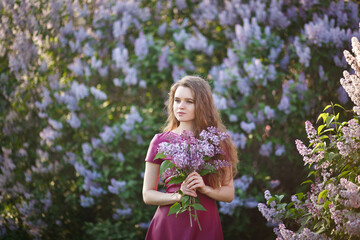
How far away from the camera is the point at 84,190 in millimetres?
4516

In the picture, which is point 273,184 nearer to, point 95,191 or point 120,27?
point 95,191

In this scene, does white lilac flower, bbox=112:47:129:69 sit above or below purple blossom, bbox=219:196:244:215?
above

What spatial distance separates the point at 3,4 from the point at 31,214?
94.6 inches

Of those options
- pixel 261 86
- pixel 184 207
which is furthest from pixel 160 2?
pixel 184 207

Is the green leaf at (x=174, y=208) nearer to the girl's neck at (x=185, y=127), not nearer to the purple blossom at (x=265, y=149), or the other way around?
the girl's neck at (x=185, y=127)

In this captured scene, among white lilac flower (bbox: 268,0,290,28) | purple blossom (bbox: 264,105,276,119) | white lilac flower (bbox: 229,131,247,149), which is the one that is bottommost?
white lilac flower (bbox: 229,131,247,149)

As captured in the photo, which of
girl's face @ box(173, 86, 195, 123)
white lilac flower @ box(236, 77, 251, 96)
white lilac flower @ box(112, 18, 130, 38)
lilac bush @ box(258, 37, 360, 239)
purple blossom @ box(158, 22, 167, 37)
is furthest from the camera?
purple blossom @ box(158, 22, 167, 37)

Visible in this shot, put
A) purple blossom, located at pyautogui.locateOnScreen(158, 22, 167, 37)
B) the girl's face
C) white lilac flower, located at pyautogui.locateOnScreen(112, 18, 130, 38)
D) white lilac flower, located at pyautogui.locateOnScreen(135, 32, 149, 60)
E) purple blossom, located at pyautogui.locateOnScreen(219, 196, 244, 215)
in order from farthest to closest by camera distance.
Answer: purple blossom, located at pyautogui.locateOnScreen(158, 22, 167, 37), white lilac flower, located at pyautogui.locateOnScreen(112, 18, 130, 38), white lilac flower, located at pyautogui.locateOnScreen(135, 32, 149, 60), purple blossom, located at pyautogui.locateOnScreen(219, 196, 244, 215), the girl's face

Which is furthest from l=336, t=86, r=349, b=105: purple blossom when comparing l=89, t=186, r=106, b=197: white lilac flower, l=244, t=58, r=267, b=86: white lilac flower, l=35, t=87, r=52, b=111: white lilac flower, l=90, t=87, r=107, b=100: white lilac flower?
l=35, t=87, r=52, b=111: white lilac flower

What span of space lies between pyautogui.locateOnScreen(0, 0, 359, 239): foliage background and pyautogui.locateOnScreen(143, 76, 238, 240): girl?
1.72 meters

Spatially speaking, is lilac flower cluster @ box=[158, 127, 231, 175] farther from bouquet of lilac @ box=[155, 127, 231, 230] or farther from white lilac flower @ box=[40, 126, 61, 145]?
white lilac flower @ box=[40, 126, 61, 145]

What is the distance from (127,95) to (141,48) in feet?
1.89

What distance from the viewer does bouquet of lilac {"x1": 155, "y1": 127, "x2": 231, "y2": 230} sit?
1.84 metres

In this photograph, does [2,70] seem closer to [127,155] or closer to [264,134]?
[127,155]
